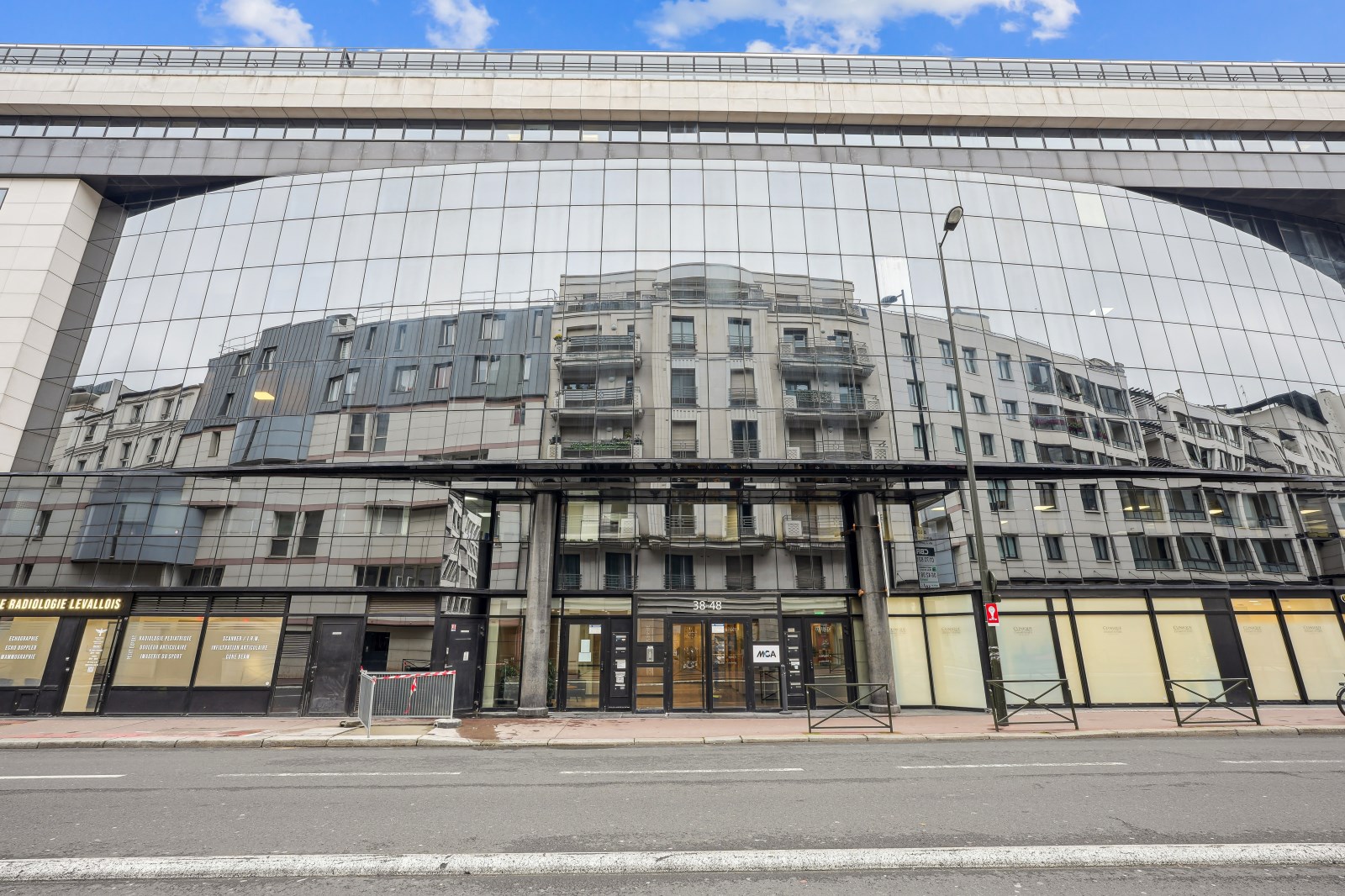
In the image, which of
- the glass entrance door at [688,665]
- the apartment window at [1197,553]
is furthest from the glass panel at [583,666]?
the apartment window at [1197,553]

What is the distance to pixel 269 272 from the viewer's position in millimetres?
22391

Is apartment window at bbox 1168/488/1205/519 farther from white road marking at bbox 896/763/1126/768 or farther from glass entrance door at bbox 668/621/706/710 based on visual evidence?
glass entrance door at bbox 668/621/706/710

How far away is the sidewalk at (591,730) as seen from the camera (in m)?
12.6

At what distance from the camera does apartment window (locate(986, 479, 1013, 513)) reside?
19.5 m

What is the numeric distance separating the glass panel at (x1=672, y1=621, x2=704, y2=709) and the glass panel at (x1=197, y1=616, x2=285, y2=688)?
1124 cm

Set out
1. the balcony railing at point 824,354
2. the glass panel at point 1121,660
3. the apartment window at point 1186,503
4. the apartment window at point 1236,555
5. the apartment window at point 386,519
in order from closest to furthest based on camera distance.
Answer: the glass panel at point 1121,660 < the apartment window at point 386,519 < the apartment window at point 1236,555 < the apartment window at point 1186,503 < the balcony railing at point 824,354

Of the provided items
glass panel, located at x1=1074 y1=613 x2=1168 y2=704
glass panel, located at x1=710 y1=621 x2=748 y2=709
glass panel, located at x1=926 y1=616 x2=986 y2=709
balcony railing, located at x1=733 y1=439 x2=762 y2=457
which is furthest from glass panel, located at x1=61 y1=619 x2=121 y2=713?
glass panel, located at x1=1074 y1=613 x2=1168 y2=704

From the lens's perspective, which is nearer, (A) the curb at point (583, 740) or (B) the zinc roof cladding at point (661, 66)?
(A) the curb at point (583, 740)

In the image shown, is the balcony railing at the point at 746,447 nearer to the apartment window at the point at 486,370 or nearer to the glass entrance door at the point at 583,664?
the glass entrance door at the point at 583,664

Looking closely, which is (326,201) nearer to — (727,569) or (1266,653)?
(727,569)

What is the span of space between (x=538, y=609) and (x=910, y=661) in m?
11.2

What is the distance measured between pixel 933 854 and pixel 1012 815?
1991 millimetres

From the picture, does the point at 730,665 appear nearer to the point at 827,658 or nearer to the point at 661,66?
the point at 827,658

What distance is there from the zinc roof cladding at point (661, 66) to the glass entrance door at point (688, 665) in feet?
72.4
